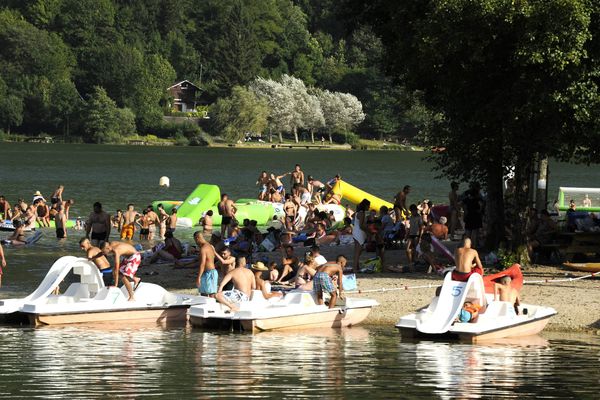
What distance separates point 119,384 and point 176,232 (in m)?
22.8

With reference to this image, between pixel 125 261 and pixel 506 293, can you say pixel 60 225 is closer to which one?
pixel 125 261

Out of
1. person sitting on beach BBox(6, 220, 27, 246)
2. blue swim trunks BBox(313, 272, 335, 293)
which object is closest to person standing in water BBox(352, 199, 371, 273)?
blue swim trunks BBox(313, 272, 335, 293)

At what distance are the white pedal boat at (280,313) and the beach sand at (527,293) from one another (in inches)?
31.3

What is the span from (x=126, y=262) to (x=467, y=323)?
225 inches

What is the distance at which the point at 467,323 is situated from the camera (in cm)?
1927

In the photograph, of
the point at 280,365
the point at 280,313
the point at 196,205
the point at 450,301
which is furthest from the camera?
the point at 196,205

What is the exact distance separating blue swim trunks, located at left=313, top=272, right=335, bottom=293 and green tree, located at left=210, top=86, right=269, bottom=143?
4775 inches

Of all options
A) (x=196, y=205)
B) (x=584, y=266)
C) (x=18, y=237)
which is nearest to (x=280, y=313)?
(x=584, y=266)

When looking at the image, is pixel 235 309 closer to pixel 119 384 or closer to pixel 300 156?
pixel 119 384

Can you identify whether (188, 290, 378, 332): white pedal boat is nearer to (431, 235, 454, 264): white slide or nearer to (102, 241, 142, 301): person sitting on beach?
(102, 241, 142, 301): person sitting on beach

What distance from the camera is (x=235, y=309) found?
67.2 ft

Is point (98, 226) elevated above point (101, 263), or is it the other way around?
point (98, 226)

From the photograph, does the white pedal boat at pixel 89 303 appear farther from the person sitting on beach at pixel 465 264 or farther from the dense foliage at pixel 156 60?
the dense foliage at pixel 156 60

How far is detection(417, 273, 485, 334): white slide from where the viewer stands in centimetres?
1922
